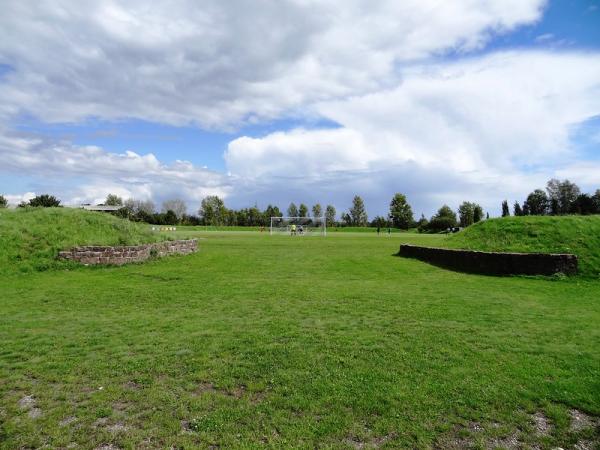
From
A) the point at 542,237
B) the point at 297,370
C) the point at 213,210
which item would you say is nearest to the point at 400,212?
the point at 213,210

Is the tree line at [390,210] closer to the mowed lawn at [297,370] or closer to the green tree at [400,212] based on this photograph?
the green tree at [400,212]

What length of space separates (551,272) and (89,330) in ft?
53.9

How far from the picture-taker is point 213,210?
115500mm

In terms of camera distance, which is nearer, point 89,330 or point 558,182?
point 89,330

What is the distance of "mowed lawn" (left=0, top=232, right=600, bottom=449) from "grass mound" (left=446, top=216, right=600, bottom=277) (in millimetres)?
6304

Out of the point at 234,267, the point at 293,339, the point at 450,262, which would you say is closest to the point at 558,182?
the point at 450,262

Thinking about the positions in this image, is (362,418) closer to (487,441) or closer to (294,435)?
(294,435)

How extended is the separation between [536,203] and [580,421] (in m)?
116

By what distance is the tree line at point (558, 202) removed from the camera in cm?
8750

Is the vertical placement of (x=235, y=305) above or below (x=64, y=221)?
below

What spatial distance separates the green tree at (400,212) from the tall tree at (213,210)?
154 feet

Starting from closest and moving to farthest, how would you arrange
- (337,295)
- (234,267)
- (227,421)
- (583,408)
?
(227,421) < (583,408) < (337,295) < (234,267)

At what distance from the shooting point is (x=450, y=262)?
20.2 metres

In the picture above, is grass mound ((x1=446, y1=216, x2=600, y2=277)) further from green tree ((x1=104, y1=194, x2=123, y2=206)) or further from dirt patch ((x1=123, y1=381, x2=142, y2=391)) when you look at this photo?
green tree ((x1=104, y1=194, x2=123, y2=206))
